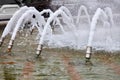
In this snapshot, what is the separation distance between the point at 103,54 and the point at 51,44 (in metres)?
2.27

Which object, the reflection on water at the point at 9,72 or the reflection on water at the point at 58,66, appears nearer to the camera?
the reflection on water at the point at 9,72

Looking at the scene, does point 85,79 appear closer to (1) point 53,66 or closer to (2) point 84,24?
(1) point 53,66

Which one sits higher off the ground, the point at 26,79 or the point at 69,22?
the point at 69,22

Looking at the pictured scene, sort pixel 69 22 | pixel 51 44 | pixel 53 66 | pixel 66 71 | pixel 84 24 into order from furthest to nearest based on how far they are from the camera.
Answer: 1. pixel 84 24
2. pixel 69 22
3. pixel 51 44
4. pixel 53 66
5. pixel 66 71

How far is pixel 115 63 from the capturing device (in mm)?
8500

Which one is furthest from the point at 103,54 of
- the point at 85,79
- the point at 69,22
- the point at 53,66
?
the point at 69,22

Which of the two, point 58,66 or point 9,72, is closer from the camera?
point 9,72

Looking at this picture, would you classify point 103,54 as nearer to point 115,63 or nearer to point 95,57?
point 95,57

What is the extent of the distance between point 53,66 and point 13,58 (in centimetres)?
124

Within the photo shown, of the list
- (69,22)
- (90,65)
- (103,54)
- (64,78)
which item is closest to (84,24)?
(69,22)

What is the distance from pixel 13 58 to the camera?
912 cm

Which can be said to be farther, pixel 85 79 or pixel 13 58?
pixel 13 58

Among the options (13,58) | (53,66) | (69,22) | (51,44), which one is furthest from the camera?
(69,22)

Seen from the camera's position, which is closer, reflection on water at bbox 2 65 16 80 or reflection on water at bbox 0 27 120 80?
reflection on water at bbox 2 65 16 80
